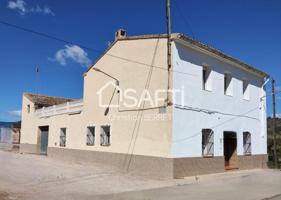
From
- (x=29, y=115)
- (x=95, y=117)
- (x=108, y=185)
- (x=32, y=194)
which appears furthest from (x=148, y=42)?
(x=29, y=115)

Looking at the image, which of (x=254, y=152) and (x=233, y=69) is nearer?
(x=233, y=69)

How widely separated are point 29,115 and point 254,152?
18286 mm

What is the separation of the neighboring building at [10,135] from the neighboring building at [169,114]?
1265 centimetres

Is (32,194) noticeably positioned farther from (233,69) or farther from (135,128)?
(233,69)

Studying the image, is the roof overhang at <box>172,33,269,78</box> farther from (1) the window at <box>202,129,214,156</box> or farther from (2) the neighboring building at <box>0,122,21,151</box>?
(2) the neighboring building at <box>0,122,21,151</box>

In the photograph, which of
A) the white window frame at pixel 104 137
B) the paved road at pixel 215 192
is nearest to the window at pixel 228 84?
the paved road at pixel 215 192

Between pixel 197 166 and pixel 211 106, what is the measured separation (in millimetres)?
3233

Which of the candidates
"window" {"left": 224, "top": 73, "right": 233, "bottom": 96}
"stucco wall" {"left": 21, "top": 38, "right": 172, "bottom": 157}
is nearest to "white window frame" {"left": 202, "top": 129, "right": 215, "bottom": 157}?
"stucco wall" {"left": 21, "top": 38, "right": 172, "bottom": 157}

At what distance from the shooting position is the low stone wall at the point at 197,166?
1559cm

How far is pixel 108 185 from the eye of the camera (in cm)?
1370

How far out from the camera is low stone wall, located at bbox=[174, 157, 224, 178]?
1559 cm

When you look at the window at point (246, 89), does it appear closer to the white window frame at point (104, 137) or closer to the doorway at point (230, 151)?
the doorway at point (230, 151)

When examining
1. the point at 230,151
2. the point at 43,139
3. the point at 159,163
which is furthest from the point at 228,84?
the point at 43,139

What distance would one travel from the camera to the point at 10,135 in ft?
117
